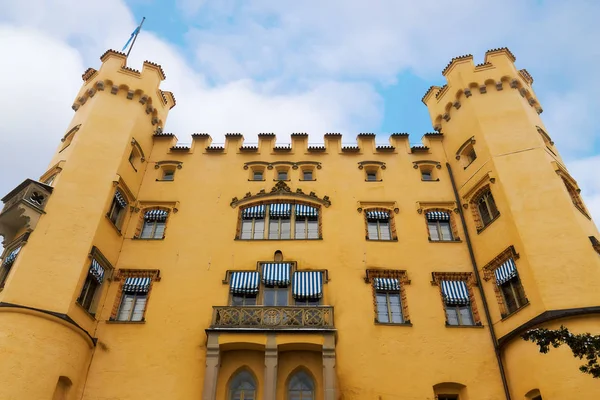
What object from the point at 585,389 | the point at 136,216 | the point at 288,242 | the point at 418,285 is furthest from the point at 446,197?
the point at 136,216

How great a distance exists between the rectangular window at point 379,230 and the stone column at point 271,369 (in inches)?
278

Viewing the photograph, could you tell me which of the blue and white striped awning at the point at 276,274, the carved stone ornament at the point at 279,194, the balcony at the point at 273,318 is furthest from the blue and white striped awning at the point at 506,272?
the blue and white striped awning at the point at 276,274

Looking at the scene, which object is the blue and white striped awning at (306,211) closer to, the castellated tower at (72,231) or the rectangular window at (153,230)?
the rectangular window at (153,230)

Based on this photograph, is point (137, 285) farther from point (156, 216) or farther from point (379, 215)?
point (379, 215)

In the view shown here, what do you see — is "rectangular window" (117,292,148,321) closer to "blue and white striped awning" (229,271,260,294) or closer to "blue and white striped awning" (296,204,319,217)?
"blue and white striped awning" (229,271,260,294)

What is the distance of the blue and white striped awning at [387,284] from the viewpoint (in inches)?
763

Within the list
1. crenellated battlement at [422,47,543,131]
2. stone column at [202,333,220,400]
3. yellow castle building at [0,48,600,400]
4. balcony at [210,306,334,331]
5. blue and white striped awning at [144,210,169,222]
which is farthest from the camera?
crenellated battlement at [422,47,543,131]

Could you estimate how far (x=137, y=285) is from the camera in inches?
769

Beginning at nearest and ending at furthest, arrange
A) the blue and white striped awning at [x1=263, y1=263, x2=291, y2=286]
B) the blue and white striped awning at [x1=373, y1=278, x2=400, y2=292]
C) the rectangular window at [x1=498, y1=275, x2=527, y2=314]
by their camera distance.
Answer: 1. the rectangular window at [x1=498, y1=275, x2=527, y2=314]
2. the blue and white striped awning at [x1=263, y1=263, x2=291, y2=286]
3. the blue and white striped awning at [x1=373, y1=278, x2=400, y2=292]

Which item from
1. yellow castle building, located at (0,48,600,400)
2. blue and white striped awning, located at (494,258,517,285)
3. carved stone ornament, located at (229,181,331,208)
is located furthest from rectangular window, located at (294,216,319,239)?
blue and white striped awning, located at (494,258,517,285)

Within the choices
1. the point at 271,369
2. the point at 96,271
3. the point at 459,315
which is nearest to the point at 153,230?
the point at 96,271

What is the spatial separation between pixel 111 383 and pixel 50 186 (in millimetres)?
8372

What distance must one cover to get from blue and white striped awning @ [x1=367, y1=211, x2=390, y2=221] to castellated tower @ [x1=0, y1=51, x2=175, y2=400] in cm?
1137

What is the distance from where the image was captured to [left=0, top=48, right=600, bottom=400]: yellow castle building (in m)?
16.4
